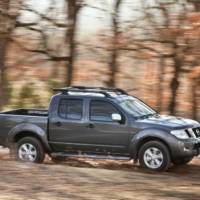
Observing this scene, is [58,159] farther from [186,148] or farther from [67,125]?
[186,148]

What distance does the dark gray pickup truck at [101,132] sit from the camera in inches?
410

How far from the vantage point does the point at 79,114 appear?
11.2 meters

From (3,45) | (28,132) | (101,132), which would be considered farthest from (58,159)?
(3,45)

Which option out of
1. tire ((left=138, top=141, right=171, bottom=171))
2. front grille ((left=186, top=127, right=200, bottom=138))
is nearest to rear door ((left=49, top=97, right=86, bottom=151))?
tire ((left=138, top=141, right=171, bottom=171))

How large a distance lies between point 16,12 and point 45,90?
360 centimetres

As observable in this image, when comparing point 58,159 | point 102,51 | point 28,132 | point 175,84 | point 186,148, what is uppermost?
point 102,51

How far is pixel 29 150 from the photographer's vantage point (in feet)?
37.8

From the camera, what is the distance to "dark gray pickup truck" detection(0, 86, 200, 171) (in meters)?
10.4

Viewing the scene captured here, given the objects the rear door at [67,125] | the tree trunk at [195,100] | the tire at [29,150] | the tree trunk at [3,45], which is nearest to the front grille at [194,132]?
the rear door at [67,125]

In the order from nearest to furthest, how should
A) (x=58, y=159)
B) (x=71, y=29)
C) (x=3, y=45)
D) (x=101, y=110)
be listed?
(x=101, y=110) < (x=58, y=159) < (x=71, y=29) < (x=3, y=45)

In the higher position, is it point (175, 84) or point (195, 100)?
point (175, 84)

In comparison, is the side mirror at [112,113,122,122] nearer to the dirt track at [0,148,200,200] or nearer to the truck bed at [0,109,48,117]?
the dirt track at [0,148,200,200]

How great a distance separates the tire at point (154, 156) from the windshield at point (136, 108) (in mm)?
794

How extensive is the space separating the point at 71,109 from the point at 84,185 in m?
3.78
